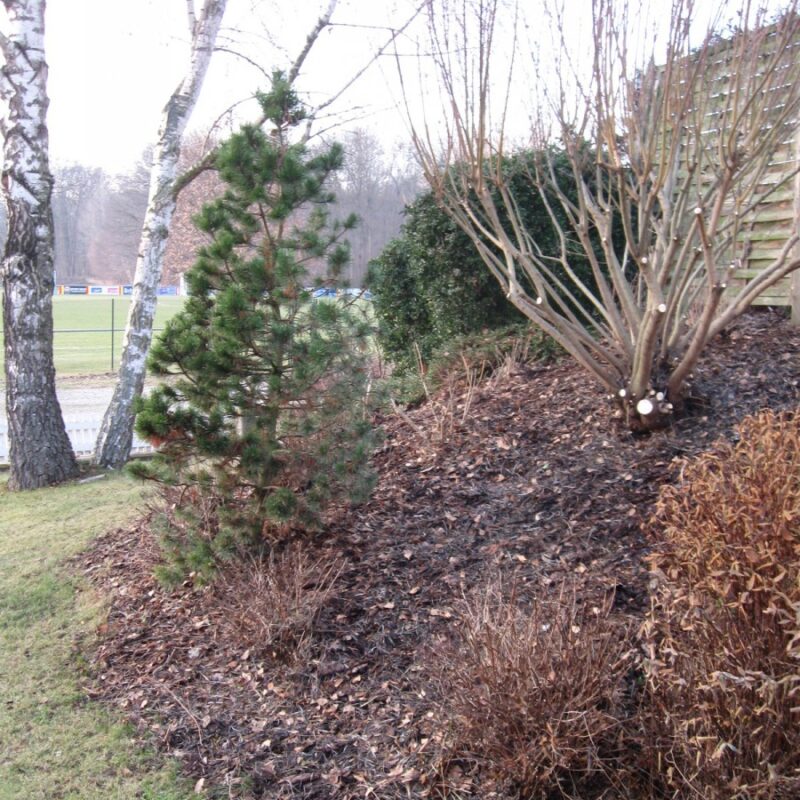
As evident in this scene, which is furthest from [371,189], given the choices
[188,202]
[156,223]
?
[156,223]

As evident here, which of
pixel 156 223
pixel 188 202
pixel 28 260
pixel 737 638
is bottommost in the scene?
pixel 737 638

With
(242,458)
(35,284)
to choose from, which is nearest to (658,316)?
(242,458)

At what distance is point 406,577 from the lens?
167 inches

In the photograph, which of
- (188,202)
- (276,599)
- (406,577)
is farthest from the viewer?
(188,202)

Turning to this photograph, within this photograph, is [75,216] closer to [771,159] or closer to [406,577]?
[771,159]

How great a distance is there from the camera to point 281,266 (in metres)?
4.21

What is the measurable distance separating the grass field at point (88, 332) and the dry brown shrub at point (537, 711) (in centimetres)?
981

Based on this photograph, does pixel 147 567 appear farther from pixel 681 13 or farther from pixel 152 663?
pixel 681 13

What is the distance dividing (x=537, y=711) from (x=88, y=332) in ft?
68.0

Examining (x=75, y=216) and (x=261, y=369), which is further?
(x=75, y=216)

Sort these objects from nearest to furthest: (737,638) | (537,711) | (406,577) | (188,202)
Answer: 1. (737,638)
2. (537,711)
3. (406,577)
4. (188,202)

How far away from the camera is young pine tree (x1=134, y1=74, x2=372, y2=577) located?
4.30 m

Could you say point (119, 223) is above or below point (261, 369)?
above

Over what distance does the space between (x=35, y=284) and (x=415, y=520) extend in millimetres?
4562
